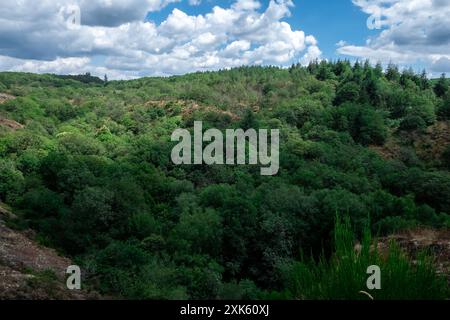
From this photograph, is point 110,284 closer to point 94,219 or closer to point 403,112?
point 94,219

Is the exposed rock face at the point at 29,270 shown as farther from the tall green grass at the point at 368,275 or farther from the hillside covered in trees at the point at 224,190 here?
the tall green grass at the point at 368,275

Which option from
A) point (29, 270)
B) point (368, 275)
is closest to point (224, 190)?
point (29, 270)

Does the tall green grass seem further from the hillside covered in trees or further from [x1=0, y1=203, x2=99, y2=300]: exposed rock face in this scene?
[x1=0, y1=203, x2=99, y2=300]: exposed rock face

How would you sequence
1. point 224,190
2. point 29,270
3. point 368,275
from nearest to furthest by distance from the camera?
point 368,275 → point 29,270 → point 224,190

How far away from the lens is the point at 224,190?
35.1 meters

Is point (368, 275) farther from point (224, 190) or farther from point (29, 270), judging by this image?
point (224, 190)

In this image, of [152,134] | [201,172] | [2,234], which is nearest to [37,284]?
[2,234]

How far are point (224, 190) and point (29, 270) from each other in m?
19.9

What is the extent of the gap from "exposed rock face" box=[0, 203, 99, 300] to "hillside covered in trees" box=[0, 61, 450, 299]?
154 centimetres

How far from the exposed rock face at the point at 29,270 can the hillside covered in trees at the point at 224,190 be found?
1.54 m

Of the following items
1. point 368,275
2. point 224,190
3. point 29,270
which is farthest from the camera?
point 224,190

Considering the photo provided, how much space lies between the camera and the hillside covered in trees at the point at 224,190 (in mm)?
21859

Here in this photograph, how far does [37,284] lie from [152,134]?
53427mm

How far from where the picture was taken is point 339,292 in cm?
272
